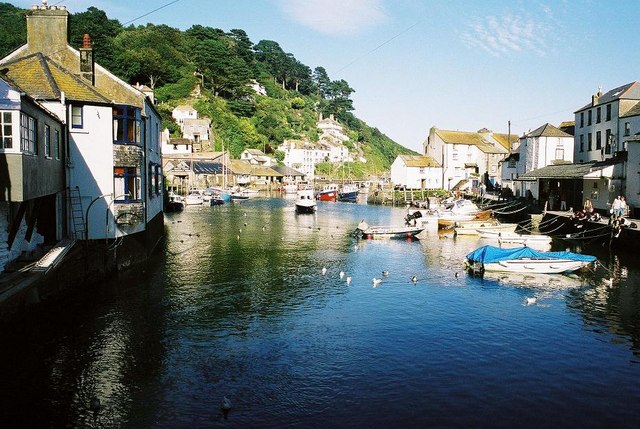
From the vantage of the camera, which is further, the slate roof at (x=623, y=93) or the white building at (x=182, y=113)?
the white building at (x=182, y=113)

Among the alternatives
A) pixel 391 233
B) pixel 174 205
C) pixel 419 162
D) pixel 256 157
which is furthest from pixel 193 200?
pixel 256 157

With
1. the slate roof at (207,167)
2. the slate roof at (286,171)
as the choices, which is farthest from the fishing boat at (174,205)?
the slate roof at (286,171)

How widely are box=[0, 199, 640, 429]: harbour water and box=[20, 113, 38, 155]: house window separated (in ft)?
21.4

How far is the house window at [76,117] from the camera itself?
2680 centimetres

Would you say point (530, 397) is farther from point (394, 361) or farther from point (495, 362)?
point (394, 361)

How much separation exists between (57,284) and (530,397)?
19769 mm

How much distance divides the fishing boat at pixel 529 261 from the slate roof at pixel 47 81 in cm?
2485

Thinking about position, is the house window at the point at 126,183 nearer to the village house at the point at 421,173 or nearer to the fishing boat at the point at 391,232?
the fishing boat at the point at 391,232

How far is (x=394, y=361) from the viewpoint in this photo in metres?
18.1

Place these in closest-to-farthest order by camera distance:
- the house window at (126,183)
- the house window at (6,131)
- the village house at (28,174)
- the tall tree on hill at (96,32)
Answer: the house window at (6,131), the village house at (28,174), the house window at (126,183), the tall tree on hill at (96,32)

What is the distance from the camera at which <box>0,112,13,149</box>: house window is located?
17.6 m

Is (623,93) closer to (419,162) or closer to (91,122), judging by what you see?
(91,122)

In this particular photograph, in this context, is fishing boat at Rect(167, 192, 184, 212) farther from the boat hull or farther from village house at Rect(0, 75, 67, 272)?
village house at Rect(0, 75, 67, 272)

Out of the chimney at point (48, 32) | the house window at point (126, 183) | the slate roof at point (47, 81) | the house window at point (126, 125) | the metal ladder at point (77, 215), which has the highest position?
the chimney at point (48, 32)
